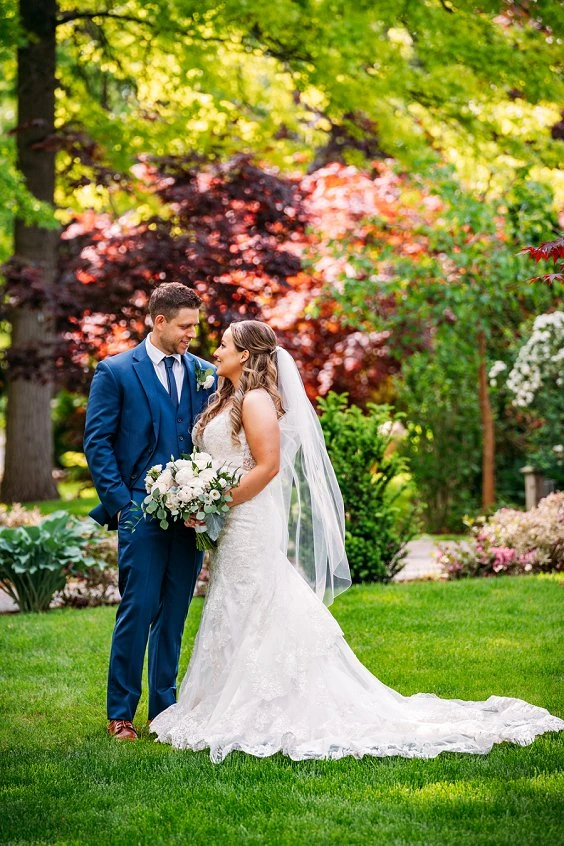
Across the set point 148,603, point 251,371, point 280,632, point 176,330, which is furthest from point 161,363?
point 280,632

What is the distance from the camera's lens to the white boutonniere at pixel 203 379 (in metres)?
4.93

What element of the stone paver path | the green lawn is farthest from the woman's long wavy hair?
the stone paver path

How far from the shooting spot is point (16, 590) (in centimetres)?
792

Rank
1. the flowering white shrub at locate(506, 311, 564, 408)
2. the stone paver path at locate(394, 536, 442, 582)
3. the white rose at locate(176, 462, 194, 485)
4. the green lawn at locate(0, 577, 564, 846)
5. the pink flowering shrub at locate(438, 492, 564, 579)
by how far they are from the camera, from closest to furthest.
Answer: the green lawn at locate(0, 577, 564, 846) → the white rose at locate(176, 462, 194, 485) → the pink flowering shrub at locate(438, 492, 564, 579) → the stone paver path at locate(394, 536, 442, 582) → the flowering white shrub at locate(506, 311, 564, 408)

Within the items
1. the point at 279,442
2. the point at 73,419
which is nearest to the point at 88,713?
the point at 279,442

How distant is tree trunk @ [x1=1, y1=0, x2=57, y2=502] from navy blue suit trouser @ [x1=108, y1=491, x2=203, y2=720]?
748 cm

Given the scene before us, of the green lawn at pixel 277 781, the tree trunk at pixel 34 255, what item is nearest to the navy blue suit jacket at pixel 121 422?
the green lawn at pixel 277 781

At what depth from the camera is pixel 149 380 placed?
4824 mm


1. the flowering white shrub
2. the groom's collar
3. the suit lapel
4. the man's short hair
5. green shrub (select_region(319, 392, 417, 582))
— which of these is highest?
the flowering white shrub

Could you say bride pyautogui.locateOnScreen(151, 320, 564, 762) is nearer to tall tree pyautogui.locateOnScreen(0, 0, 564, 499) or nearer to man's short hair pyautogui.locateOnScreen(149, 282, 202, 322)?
man's short hair pyautogui.locateOnScreen(149, 282, 202, 322)

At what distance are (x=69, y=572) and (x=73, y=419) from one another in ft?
32.4

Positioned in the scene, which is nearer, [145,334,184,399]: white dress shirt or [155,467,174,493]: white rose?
[155,467,174,493]: white rose

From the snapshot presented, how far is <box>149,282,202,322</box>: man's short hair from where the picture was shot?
4.77 meters

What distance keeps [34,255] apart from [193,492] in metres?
9.39
